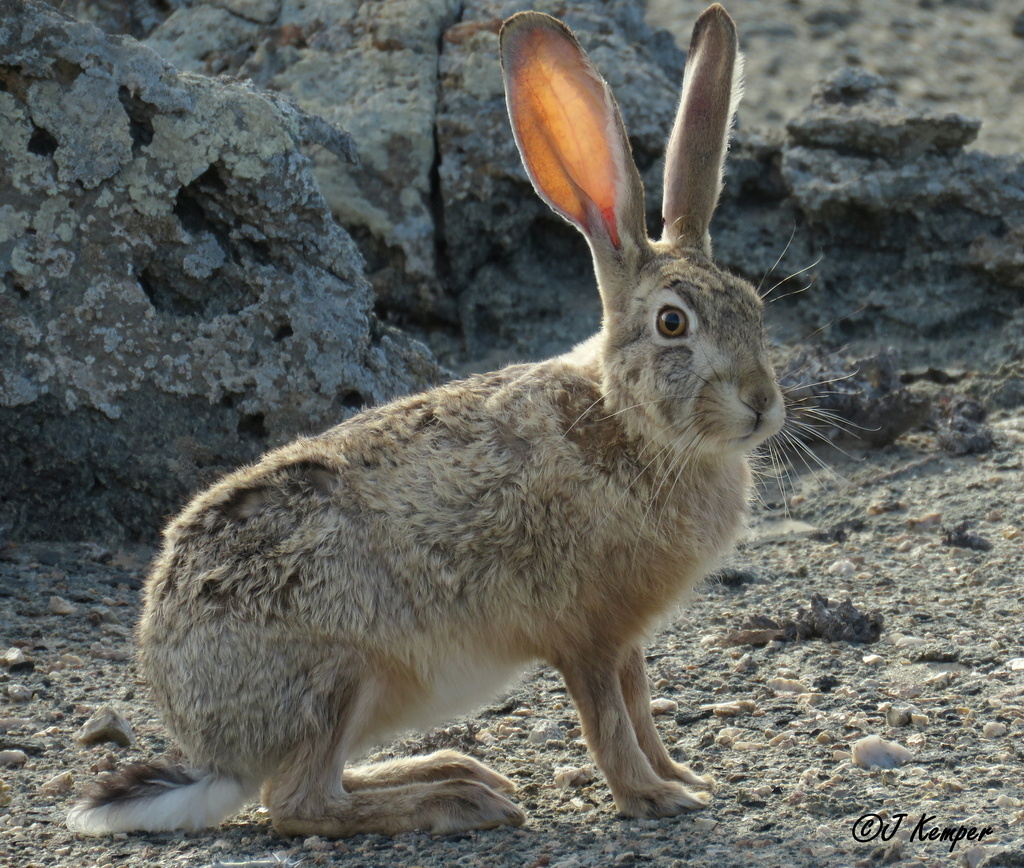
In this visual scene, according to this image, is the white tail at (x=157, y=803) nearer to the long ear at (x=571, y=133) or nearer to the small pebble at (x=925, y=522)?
the long ear at (x=571, y=133)

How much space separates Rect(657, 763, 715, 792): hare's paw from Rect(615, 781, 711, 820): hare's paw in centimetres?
18

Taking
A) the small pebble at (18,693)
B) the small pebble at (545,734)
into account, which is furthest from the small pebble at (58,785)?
the small pebble at (545,734)

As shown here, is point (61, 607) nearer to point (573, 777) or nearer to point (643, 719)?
point (573, 777)

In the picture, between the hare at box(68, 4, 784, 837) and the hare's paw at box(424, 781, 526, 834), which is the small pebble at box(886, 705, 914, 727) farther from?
the hare's paw at box(424, 781, 526, 834)

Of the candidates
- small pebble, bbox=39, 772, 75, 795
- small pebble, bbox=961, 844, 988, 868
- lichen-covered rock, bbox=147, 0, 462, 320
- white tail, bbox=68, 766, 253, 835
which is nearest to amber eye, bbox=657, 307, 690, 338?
small pebble, bbox=961, 844, 988, 868

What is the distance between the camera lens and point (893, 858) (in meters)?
3.64

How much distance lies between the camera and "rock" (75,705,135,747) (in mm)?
4902

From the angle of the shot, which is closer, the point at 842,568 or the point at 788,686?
the point at 788,686

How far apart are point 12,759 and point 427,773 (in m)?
1.58

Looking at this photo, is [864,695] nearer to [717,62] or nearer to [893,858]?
[893,858]

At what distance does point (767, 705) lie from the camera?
506 centimetres

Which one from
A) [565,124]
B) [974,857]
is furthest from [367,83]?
[974,857]

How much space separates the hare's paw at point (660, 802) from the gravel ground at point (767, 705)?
0.06m

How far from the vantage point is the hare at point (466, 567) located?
4277mm
